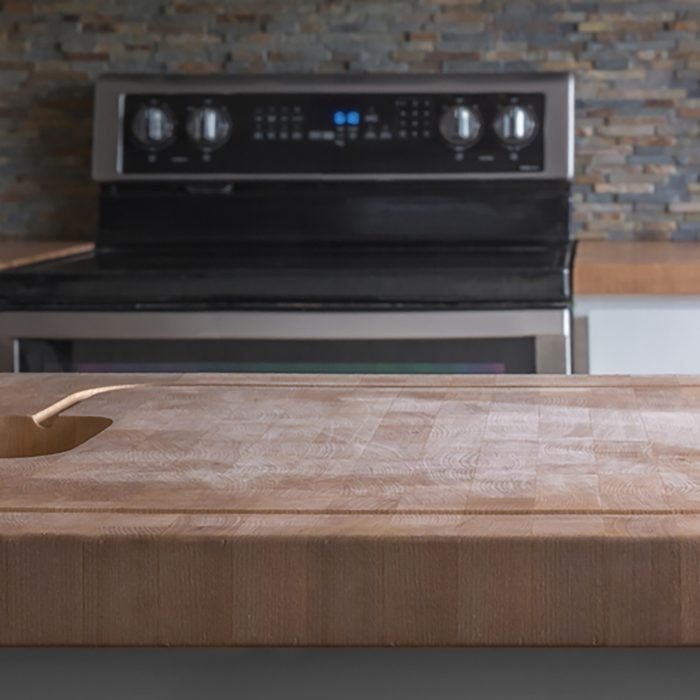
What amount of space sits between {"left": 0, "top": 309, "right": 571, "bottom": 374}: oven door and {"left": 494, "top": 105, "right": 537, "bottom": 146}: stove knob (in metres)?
0.57

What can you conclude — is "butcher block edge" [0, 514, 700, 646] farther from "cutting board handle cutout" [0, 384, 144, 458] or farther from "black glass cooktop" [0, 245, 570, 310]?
"black glass cooktop" [0, 245, 570, 310]

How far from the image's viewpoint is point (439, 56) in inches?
108

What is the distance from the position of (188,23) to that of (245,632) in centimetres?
217

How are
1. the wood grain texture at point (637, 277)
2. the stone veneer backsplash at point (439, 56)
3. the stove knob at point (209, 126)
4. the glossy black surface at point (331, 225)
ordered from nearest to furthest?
1. the wood grain texture at point (637, 277)
2. the glossy black surface at point (331, 225)
3. the stove knob at point (209, 126)
4. the stone veneer backsplash at point (439, 56)

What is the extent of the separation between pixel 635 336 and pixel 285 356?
0.55m

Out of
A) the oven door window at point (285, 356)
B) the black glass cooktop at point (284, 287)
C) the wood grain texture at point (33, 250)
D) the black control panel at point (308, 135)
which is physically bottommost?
the oven door window at point (285, 356)

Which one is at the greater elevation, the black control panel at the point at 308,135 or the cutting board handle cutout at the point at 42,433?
the black control panel at the point at 308,135

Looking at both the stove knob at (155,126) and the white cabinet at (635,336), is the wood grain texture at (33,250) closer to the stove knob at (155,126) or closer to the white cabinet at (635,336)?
the stove knob at (155,126)

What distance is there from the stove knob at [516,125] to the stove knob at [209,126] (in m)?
0.50

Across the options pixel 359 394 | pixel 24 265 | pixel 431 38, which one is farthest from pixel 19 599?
pixel 431 38

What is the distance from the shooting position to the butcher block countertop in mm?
753

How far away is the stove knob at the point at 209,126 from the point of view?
2.56 m

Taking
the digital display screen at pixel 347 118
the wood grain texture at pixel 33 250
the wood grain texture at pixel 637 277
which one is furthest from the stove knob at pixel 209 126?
the wood grain texture at pixel 637 277

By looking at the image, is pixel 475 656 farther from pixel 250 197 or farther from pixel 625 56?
pixel 625 56
